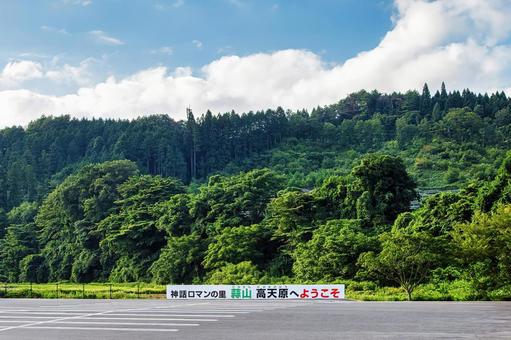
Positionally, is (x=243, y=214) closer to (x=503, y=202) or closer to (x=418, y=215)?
(x=418, y=215)

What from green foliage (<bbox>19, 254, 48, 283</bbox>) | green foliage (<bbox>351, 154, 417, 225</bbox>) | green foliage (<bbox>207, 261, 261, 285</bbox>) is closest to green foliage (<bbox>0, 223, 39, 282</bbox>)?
green foliage (<bbox>19, 254, 48, 283</bbox>)

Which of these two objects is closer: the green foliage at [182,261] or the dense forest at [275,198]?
the dense forest at [275,198]

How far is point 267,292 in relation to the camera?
2544cm

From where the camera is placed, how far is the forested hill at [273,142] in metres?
73.3

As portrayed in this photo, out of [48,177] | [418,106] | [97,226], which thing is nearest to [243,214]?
[97,226]

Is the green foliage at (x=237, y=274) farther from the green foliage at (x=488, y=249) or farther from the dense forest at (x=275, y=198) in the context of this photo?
the green foliage at (x=488, y=249)

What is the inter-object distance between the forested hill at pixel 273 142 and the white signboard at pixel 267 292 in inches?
1421

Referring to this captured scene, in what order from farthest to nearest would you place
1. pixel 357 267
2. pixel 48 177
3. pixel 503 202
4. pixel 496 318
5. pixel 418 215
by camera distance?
1. pixel 48 177
2. pixel 418 215
3. pixel 357 267
4. pixel 503 202
5. pixel 496 318

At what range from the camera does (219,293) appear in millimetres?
26125

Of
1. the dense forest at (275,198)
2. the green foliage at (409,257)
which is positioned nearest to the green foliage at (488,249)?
the dense forest at (275,198)

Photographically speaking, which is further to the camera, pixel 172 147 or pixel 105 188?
pixel 172 147

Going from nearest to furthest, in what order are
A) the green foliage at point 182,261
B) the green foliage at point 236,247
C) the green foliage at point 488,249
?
the green foliage at point 488,249, the green foliage at point 236,247, the green foliage at point 182,261

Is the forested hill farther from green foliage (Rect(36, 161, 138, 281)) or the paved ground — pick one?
the paved ground

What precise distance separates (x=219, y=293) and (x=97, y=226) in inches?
1203
